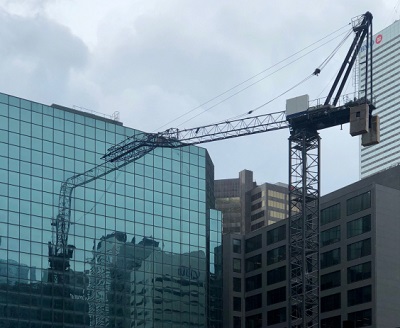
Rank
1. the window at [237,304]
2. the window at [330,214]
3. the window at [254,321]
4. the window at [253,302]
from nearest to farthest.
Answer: the window at [330,214] < the window at [254,321] < the window at [253,302] < the window at [237,304]

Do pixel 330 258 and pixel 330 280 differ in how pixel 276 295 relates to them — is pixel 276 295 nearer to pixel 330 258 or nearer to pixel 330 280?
pixel 330 280

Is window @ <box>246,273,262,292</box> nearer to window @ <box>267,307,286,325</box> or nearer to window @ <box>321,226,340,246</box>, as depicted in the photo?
window @ <box>267,307,286,325</box>

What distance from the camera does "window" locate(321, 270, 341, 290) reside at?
494 ft

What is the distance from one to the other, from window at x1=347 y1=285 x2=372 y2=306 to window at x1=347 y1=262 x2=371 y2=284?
1455mm

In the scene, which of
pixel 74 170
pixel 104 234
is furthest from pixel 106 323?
pixel 74 170

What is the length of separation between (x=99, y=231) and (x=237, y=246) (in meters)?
39.6

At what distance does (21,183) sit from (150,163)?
20823 millimetres

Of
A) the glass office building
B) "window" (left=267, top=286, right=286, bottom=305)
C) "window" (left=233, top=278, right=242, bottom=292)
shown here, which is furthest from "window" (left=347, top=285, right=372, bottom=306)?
"window" (left=233, top=278, right=242, bottom=292)

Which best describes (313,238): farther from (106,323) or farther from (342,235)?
(106,323)

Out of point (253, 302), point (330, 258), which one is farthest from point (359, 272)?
point (253, 302)

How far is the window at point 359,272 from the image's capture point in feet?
474

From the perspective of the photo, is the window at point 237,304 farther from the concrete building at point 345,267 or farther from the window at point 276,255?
the window at point 276,255

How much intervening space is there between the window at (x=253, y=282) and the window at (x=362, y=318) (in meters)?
24.0

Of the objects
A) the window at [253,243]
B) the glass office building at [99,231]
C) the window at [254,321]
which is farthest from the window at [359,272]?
the window at [253,243]
